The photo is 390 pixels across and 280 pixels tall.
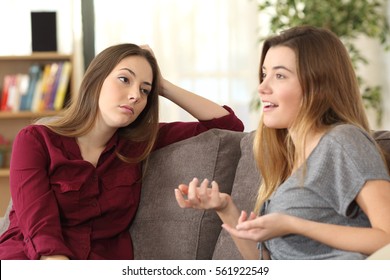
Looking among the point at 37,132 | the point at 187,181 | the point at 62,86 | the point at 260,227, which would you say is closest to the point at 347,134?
the point at 260,227

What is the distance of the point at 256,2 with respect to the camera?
5.55 meters

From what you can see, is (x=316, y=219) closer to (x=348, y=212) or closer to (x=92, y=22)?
(x=348, y=212)

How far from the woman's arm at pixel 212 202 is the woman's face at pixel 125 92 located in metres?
0.49

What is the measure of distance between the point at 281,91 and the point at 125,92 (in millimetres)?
596

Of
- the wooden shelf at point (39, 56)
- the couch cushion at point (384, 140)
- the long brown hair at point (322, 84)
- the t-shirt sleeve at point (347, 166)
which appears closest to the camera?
Answer: the t-shirt sleeve at point (347, 166)

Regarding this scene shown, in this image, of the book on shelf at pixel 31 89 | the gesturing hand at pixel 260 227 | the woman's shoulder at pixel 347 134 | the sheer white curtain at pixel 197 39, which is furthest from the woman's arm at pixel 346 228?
the sheer white curtain at pixel 197 39

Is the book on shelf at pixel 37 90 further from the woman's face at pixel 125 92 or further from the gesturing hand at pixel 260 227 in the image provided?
the gesturing hand at pixel 260 227

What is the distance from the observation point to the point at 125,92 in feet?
7.39

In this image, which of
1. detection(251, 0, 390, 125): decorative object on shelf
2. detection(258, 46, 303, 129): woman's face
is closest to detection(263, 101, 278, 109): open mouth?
detection(258, 46, 303, 129): woman's face

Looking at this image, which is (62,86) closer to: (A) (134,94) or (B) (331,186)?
(A) (134,94)

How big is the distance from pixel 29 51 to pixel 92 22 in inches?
21.0

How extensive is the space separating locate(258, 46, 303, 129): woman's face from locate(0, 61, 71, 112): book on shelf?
3.43m

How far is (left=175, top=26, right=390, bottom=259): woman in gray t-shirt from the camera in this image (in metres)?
1.63

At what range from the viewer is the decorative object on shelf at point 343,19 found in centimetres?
495
